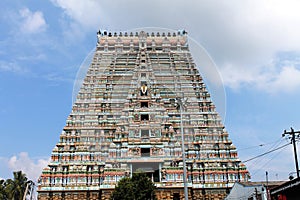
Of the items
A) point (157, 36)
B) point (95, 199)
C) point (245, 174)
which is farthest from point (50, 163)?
point (157, 36)

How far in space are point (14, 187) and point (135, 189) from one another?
99.8 ft

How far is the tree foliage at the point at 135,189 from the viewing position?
34875mm

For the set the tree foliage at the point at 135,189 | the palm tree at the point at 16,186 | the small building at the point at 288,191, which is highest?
the palm tree at the point at 16,186

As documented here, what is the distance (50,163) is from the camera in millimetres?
44625

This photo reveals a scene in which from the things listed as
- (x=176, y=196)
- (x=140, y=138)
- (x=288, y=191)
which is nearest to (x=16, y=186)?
(x=140, y=138)

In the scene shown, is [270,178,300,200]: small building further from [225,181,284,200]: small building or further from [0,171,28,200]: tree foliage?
[0,171,28,200]: tree foliage

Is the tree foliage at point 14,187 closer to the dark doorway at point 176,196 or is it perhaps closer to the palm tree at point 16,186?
the palm tree at point 16,186

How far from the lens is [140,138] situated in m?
45.1

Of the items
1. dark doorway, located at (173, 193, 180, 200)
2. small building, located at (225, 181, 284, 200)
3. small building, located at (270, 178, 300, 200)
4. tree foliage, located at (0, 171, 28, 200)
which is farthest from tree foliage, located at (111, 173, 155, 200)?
tree foliage, located at (0, 171, 28, 200)

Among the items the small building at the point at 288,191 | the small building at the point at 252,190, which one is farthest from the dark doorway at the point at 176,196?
the small building at the point at 288,191

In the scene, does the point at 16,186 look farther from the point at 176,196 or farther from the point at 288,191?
the point at 288,191

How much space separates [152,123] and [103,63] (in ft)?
49.4

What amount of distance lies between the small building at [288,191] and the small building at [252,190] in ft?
5.12

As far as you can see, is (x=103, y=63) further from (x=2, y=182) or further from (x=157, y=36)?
(x=2, y=182)
